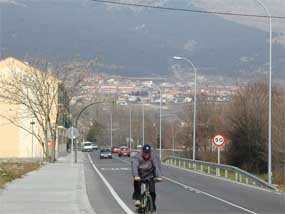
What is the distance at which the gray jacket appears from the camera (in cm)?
1645

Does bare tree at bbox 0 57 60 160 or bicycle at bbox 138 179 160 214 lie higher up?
bare tree at bbox 0 57 60 160

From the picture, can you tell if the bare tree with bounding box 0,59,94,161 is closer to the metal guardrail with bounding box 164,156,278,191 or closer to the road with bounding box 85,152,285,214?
the metal guardrail with bounding box 164,156,278,191

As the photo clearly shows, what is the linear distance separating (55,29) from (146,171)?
10298 centimetres

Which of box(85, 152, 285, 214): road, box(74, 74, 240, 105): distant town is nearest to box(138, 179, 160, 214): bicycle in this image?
box(85, 152, 285, 214): road

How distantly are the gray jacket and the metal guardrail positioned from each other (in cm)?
1552

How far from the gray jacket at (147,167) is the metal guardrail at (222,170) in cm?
1552

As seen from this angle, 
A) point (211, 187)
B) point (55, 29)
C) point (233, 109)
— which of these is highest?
point (55, 29)

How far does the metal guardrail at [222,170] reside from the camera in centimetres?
3427

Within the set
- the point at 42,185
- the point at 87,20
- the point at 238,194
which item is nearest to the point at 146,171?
the point at 238,194

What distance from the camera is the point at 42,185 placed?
29.8 metres

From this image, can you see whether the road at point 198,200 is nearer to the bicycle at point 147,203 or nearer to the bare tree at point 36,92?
the bicycle at point 147,203

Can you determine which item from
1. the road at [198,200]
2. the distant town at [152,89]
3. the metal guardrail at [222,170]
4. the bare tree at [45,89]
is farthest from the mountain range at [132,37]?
the road at [198,200]

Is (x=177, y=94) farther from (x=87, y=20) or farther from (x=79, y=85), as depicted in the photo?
(x=79, y=85)

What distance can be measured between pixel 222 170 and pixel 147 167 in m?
35.1
